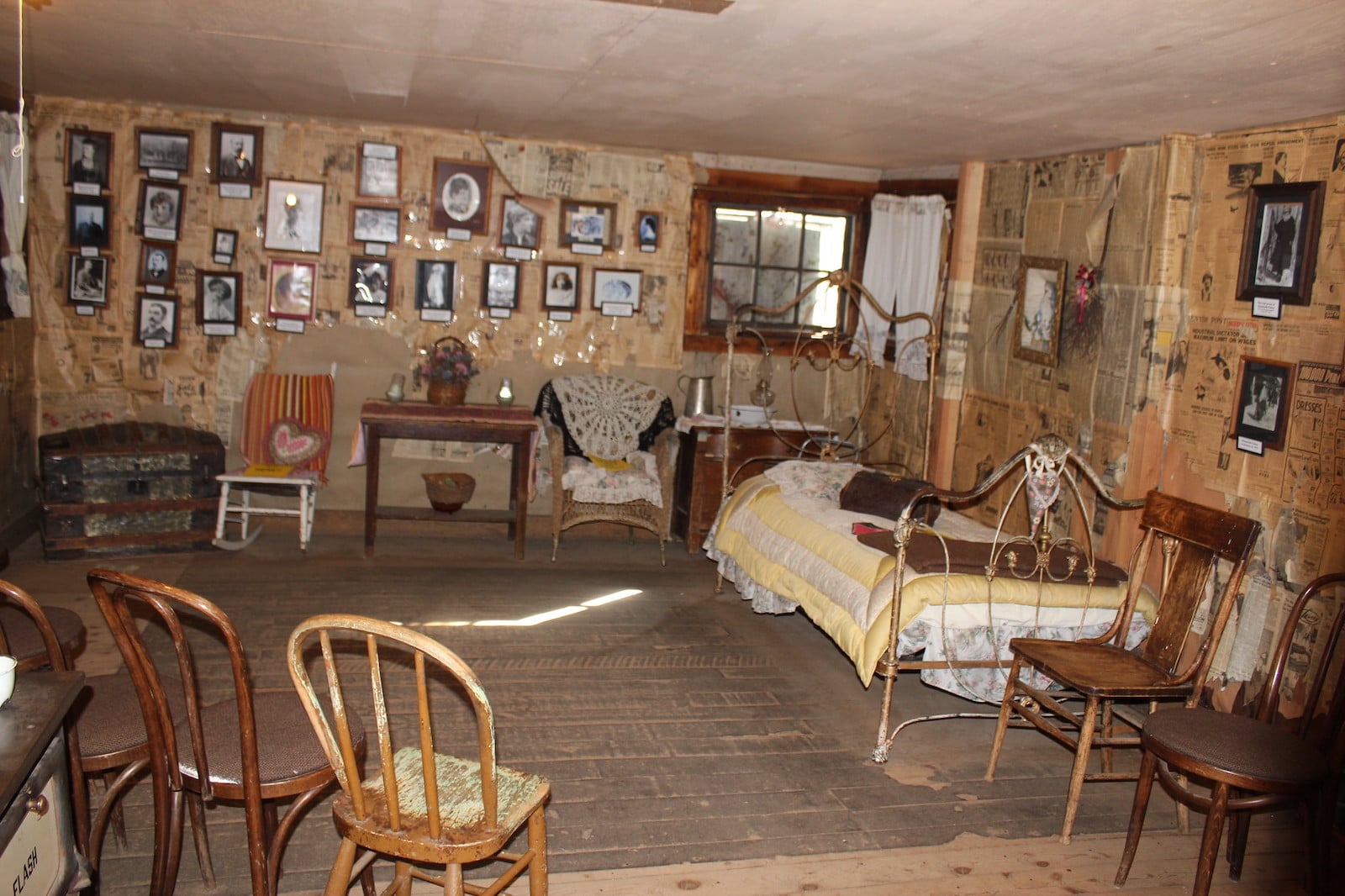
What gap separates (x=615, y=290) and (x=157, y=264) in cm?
264

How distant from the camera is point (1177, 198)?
4191 millimetres

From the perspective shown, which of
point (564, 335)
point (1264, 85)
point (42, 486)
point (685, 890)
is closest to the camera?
point (685, 890)

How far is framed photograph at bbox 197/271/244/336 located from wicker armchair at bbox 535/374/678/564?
6.01 ft

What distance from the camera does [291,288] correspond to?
6.22m

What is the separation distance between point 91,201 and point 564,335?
274 cm

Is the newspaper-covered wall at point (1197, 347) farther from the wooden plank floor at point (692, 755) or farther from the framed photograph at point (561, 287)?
the framed photograph at point (561, 287)

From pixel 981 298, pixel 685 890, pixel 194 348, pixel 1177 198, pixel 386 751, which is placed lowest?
pixel 685 890

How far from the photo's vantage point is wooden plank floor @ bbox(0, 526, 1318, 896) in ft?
9.91

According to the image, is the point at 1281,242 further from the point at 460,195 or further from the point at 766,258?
the point at 460,195

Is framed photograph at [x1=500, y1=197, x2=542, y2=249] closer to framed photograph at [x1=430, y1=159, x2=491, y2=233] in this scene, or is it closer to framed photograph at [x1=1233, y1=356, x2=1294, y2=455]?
framed photograph at [x1=430, y1=159, x2=491, y2=233]

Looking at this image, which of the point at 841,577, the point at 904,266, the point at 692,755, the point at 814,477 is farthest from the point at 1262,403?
the point at 904,266

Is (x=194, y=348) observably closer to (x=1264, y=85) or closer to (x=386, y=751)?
(x=386, y=751)

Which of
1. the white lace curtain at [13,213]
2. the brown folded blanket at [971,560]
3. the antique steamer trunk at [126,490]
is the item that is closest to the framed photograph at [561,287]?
the antique steamer trunk at [126,490]

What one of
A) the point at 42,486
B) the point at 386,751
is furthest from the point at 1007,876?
the point at 42,486
